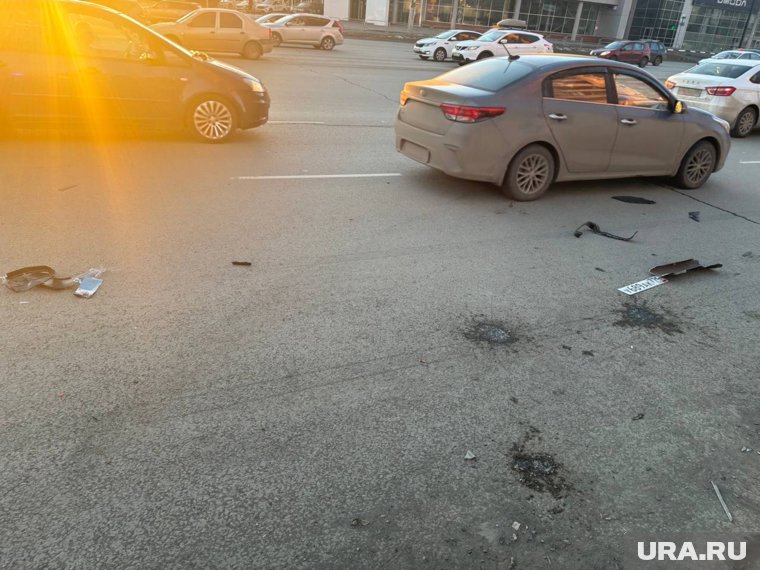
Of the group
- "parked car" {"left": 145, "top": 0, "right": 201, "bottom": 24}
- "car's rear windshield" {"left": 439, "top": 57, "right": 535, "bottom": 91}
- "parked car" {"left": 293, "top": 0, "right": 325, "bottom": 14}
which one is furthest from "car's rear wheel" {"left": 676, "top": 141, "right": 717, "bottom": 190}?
"parked car" {"left": 293, "top": 0, "right": 325, "bottom": 14}

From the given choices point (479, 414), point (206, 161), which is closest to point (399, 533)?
point (479, 414)

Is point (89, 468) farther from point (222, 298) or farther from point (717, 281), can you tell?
point (717, 281)

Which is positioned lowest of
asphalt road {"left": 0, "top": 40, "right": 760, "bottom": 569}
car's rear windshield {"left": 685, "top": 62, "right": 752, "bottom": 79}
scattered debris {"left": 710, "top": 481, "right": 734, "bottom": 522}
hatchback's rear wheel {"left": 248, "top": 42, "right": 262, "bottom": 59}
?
scattered debris {"left": 710, "top": 481, "right": 734, "bottom": 522}

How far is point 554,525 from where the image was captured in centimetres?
270

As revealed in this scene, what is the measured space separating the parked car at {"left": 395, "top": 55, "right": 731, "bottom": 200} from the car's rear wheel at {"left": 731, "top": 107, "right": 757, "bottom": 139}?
7.04m

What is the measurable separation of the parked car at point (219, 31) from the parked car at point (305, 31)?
7806 mm

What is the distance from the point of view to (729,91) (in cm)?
1385

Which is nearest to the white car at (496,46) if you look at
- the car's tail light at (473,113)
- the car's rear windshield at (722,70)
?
the car's rear windshield at (722,70)

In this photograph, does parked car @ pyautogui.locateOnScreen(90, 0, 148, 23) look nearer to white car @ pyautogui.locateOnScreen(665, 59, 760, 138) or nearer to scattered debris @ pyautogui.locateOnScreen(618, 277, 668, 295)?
white car @ pyautogui.locateOnScreen(665, 59, 760, 138)

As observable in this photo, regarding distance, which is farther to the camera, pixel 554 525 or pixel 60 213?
pixel 60 213

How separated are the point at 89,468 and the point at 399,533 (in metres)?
1.55

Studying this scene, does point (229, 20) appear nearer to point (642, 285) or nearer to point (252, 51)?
point (252, 51)

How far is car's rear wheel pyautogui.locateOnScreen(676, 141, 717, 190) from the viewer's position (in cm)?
866

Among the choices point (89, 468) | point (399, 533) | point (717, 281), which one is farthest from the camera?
point (717, 281)
